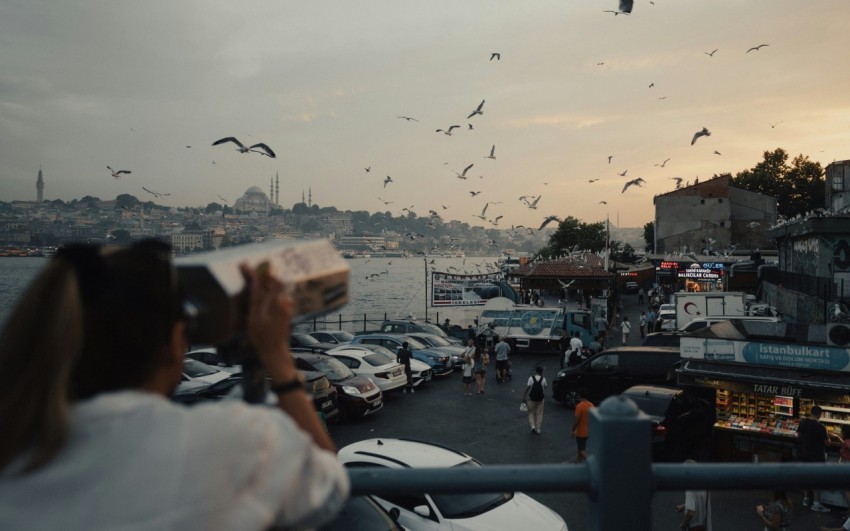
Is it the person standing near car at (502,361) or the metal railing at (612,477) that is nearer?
the metal railing at (612,477)

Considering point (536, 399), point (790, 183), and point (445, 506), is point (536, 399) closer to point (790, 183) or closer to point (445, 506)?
point (445, 506)

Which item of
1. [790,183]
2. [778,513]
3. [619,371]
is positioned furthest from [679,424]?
[790,183]

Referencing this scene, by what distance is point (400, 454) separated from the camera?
742cm

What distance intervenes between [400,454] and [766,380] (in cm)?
713

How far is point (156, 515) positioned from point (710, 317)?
24857mm

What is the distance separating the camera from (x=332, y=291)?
171 cm

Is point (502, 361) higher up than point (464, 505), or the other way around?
point (464, 505)

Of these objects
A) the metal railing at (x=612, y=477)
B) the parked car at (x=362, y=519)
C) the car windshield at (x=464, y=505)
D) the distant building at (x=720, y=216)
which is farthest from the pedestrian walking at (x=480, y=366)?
the distant building at (x=720, y=216)

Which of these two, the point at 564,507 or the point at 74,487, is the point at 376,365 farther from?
the point at 74,487

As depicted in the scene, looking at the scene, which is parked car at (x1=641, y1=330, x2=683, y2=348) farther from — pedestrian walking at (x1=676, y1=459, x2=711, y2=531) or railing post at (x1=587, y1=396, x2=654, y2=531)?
railing post at (x1=587, y1=396, x2=654, y2=531)

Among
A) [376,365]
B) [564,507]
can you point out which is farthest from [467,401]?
[564,507]

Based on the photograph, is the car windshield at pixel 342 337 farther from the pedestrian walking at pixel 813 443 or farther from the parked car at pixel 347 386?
the pedestrian walking at pixel 813 443

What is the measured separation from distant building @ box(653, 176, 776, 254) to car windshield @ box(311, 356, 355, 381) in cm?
4987

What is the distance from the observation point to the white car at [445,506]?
673 centimetres
